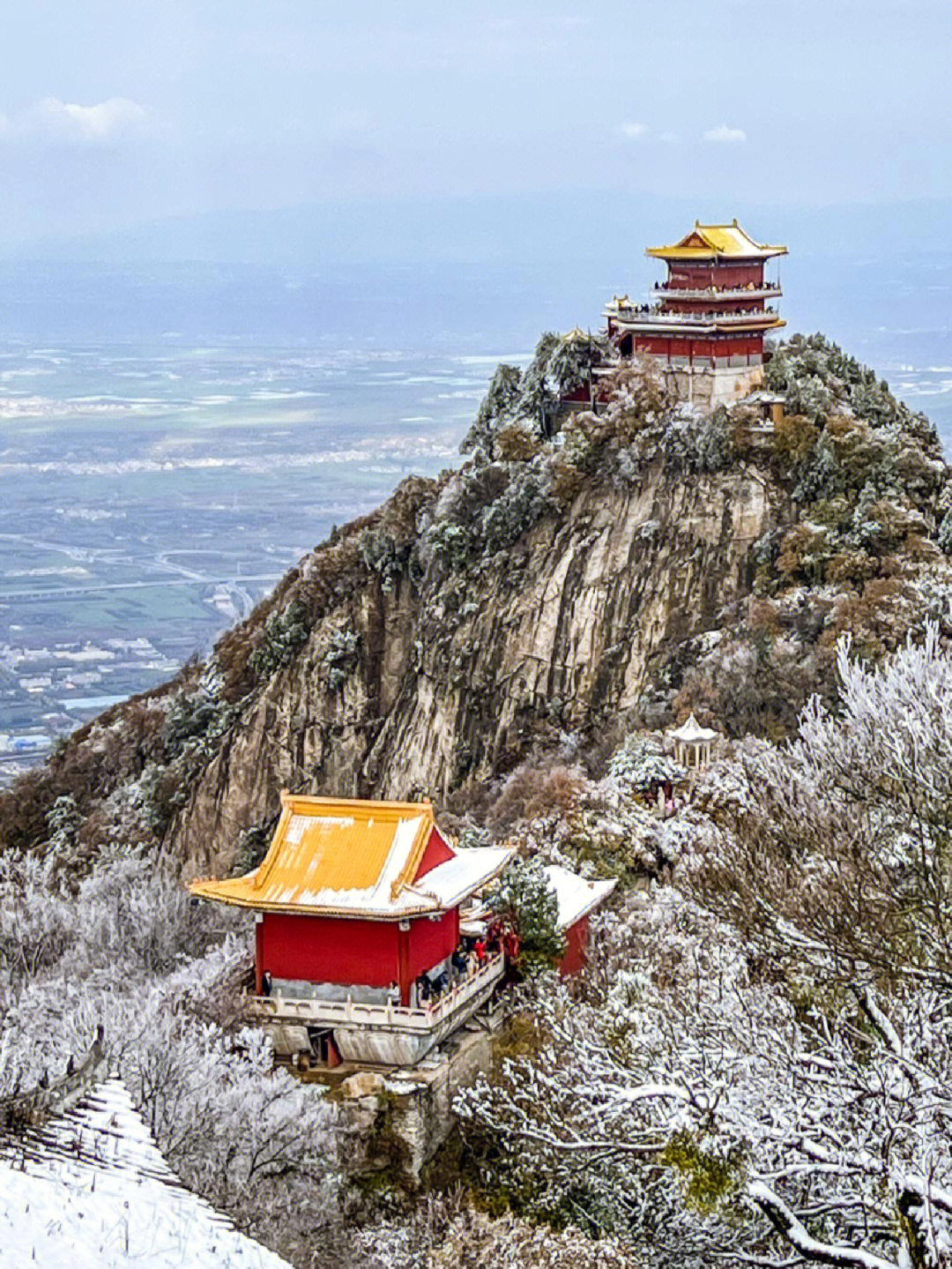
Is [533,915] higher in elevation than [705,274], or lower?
lower

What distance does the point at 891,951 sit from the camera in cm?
1994

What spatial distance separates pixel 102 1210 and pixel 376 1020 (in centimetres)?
1455

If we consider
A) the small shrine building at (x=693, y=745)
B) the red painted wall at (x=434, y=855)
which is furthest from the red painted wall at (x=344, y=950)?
the small shrine building at (x=693, y=745)

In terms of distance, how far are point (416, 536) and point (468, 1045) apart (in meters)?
38.0

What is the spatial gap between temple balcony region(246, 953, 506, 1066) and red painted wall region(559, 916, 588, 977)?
2653 millimetres

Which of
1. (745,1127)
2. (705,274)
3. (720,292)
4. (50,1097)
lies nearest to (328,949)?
(745,1127)

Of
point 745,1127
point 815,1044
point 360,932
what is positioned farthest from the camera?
point 360,932

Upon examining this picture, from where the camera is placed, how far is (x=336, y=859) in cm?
3228

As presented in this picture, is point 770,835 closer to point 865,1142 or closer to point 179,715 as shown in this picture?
point 865,1142

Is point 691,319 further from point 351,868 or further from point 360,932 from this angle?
point 360,932

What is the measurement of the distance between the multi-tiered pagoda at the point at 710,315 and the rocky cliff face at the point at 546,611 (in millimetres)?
1371

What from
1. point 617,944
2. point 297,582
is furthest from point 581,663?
point 617,944

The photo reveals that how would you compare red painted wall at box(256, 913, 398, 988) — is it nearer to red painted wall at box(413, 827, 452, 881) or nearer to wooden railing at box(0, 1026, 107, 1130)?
red painted wall at box(413, 827, 452, 881)

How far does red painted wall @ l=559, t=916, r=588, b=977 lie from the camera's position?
3428 centimetres
